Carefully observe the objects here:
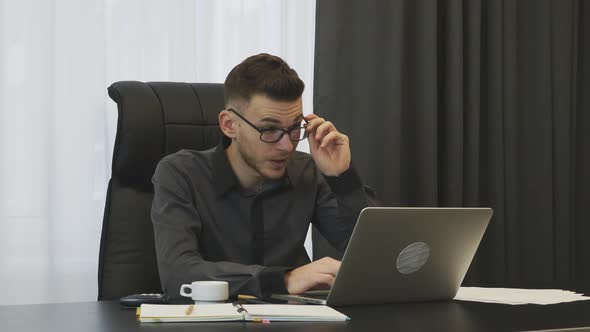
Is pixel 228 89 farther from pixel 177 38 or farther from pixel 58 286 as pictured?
pixel 58 286

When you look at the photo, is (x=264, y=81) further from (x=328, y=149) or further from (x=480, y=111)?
(x=480, y=111)

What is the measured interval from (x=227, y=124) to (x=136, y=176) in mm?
274

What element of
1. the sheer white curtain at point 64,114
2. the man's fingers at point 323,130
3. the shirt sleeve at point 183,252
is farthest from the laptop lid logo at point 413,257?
the sheer white curtain at point 64,114

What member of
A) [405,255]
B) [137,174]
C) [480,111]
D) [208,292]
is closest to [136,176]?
[137,174]

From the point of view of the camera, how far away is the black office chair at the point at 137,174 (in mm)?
1943

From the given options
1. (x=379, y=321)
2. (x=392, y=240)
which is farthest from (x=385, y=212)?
(x=379, y=321)

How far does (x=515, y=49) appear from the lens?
3158 mm

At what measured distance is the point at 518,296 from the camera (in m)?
1.56

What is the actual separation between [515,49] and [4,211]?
2.06m

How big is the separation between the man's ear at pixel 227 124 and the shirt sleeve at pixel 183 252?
18cm

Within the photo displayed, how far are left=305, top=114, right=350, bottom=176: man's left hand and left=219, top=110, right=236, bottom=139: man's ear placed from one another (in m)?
0.20

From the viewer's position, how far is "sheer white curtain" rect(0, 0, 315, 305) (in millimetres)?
2318

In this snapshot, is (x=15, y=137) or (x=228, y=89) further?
(x=15, y=137)

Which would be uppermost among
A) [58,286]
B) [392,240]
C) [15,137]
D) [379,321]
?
[15,137]
